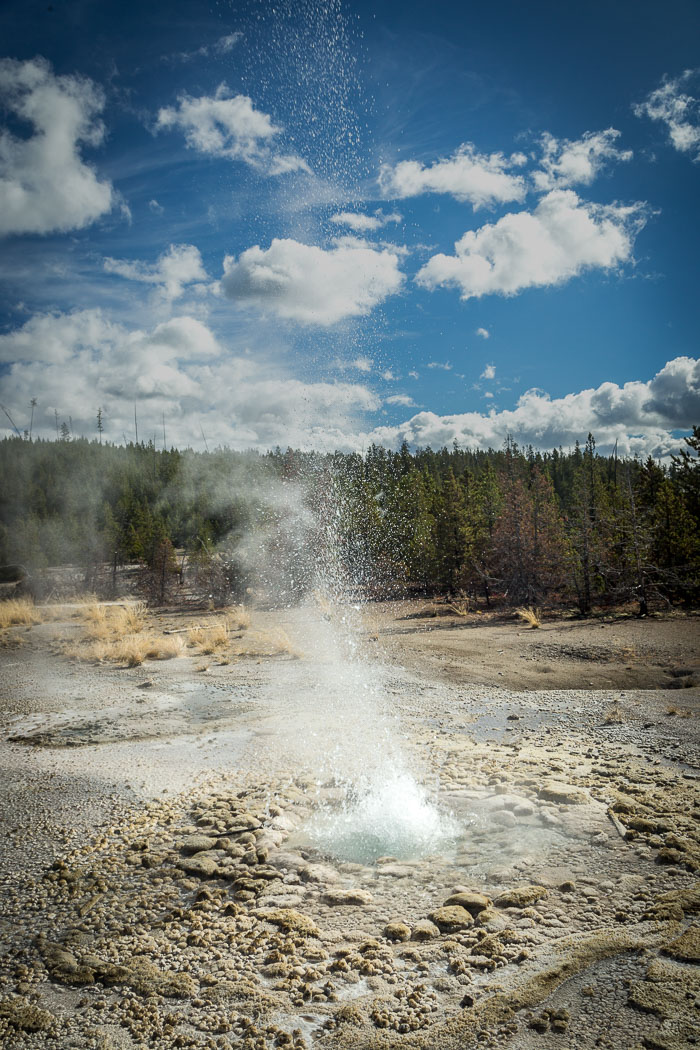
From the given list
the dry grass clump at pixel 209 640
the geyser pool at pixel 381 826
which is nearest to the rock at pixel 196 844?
the geyser pool at pixel 381 826

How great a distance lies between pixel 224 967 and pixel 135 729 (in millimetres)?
5003

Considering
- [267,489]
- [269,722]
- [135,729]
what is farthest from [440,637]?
[267,489]

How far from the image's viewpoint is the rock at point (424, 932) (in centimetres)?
330

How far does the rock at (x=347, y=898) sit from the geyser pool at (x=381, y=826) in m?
0.47

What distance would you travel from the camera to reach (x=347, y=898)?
3686 millimetres

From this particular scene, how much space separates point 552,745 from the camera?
662 cm

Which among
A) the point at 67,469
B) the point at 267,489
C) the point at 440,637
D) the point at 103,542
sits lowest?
the point at 440,637

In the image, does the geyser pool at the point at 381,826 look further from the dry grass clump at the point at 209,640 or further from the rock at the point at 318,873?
the dry grass clump at the point at 209,640

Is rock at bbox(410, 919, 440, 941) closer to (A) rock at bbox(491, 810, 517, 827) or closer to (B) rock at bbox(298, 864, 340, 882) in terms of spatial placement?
(B) rock at bbox(298, 864, 340, 882)

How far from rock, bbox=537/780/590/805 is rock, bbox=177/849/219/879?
2.79 metres

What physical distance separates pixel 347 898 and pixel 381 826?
108cm

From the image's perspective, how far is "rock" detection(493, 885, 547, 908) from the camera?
3545 mm

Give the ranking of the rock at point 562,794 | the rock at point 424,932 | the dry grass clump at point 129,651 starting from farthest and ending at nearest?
the dry grass clump at point 129,651, the rock at point 562,794, the rock at point 424,932

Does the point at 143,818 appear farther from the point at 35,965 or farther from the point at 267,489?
the point at 267,489
